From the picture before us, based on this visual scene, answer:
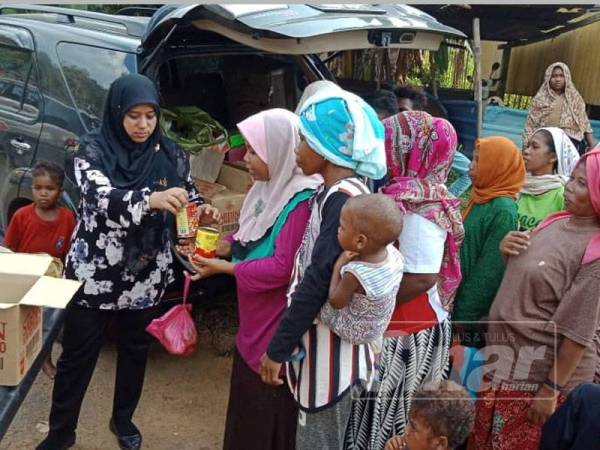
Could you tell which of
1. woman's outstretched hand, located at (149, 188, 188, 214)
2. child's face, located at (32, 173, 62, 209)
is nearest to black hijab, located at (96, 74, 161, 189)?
woman's outstretched hand, located at (149, 188, 188, 214)

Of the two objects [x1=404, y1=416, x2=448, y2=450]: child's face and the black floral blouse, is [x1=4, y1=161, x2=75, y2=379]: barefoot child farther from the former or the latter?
[x1=404, y1=416, x2=448, y2=450]: child's face

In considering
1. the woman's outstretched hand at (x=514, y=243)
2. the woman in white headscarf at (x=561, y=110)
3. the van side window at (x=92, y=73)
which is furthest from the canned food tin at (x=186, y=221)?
the woman in white headscarf at (x=561, y=110)

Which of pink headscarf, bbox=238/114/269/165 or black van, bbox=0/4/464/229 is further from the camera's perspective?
black van, bbox=0/4/464/229

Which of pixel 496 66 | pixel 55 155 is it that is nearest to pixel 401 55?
pixel 496 66

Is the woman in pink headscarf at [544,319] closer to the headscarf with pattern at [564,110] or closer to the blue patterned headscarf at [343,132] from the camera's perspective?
the blue patterned headscarf at [343,132]

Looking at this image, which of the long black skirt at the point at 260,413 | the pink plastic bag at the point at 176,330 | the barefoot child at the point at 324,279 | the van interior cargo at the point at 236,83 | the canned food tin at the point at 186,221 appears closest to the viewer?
the barefoot child at the point at 324,279

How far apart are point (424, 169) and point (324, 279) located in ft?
2.13

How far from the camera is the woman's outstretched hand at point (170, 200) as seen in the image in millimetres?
2580

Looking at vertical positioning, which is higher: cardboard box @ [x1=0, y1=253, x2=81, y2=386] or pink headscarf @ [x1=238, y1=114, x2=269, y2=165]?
pink headscarf @ [x1=238, y1=114, x2=269, y2=165]

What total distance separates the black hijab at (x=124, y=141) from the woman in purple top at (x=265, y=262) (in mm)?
521

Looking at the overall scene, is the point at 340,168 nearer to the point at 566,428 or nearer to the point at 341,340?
the point at 341,340

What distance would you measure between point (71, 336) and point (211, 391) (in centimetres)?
108

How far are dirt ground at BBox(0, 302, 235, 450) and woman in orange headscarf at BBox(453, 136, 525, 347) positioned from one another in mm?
1445

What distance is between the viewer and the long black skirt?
2494mm
